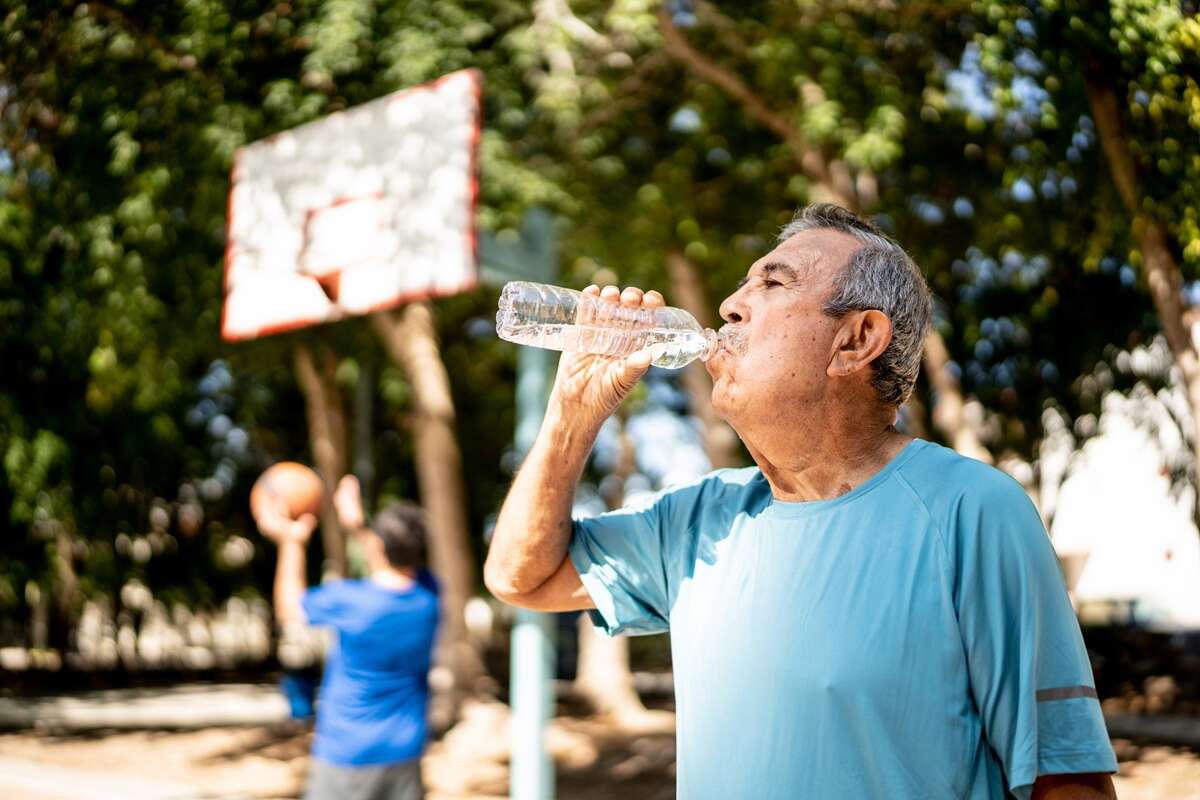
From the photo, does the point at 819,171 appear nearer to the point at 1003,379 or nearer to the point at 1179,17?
the point at 1179,17

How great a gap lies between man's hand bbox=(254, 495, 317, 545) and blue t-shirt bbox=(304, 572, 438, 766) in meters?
0.25

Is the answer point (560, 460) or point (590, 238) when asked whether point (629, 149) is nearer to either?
point (590, 238)

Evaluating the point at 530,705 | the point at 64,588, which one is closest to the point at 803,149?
the point at 530,705

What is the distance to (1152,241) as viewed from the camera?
685 centimetres

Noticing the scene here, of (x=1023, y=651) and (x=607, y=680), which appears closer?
(x=1023, y=651)

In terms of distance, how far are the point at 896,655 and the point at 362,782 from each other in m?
3.22

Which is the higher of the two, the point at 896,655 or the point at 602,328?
the point at 602,328

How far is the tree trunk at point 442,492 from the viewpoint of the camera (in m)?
11.0

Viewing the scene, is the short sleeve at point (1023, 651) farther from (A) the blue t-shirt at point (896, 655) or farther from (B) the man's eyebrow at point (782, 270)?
(B) the man's eyebrow at point (782, 270)

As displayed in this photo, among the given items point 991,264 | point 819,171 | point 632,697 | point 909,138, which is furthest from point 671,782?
point 991,264

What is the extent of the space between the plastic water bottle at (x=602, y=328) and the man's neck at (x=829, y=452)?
171 mm

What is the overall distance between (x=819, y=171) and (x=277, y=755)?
689 centimetres

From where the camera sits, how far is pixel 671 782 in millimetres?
8938

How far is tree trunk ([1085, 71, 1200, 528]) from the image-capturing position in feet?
22.0
